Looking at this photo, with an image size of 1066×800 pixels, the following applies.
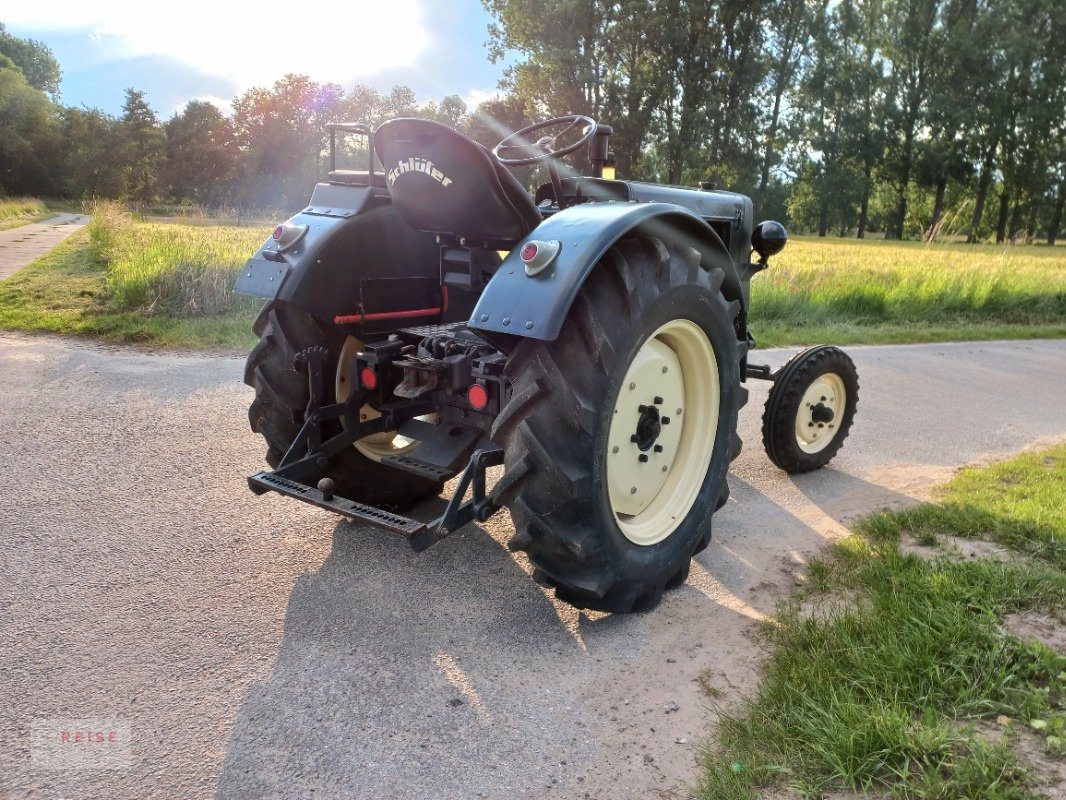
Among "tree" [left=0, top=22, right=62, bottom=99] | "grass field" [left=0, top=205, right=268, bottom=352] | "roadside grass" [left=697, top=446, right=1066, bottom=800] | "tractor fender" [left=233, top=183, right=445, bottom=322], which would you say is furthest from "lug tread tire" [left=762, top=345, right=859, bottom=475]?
"tree" [left=0, top=22, right=62, bottom=99]

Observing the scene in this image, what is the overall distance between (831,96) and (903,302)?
36.0 meters

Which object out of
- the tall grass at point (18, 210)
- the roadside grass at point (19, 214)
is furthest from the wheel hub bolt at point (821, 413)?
the tall grass at point (18, 210)

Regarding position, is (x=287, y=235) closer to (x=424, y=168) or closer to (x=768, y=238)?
(x=424, y=168)

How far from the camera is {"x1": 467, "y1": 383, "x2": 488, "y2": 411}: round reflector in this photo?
2.83 meters

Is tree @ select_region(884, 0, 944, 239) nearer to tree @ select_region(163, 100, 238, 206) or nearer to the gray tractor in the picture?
tree @ select_region(163, 100, 238, 206)

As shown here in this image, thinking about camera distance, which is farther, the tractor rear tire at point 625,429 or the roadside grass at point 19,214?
Answer: the roadside grass at point 19,214

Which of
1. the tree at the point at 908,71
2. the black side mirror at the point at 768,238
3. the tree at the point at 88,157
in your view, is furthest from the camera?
the tree at the point at 88,157

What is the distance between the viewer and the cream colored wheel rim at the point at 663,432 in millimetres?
2854

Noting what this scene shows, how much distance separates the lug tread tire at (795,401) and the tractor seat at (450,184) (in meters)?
2.01

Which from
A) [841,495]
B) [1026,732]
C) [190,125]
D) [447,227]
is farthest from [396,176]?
[190,125]

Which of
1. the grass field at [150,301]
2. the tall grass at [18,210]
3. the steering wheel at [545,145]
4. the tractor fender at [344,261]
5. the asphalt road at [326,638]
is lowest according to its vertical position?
the asphalt road at [326,638]

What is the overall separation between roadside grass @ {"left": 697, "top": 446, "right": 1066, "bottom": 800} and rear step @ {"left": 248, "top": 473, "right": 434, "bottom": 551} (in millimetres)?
1048

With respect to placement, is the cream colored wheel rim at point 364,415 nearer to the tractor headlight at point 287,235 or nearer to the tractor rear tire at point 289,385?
the tractor rear tire at point 289,385

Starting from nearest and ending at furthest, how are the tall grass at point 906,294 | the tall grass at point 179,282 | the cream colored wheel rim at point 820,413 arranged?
1. the cream colored wheel rim at point 820,413
2. the tall grass at point 179,282
3. the tall grass at point 906,294
